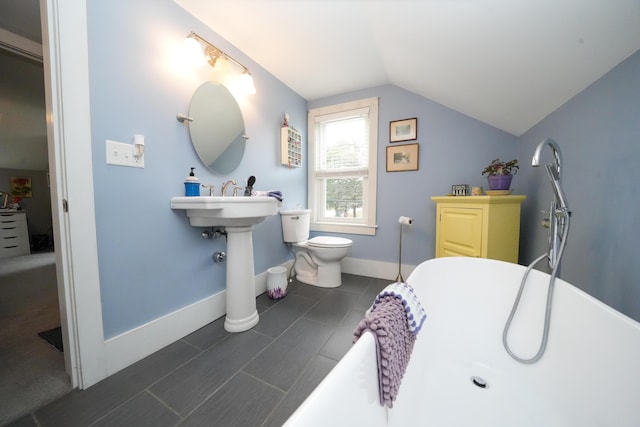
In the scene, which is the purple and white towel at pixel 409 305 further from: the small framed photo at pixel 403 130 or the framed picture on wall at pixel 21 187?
the framed picture on wall at pixel 21 187

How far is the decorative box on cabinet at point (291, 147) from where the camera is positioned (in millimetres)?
2250

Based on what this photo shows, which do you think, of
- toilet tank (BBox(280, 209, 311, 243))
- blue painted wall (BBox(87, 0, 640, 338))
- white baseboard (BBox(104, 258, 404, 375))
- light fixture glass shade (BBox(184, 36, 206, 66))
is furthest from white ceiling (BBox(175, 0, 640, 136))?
white baseboard (BBox(104, 258, 404, 375))

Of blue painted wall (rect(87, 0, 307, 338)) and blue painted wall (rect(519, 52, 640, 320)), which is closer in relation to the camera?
blue painted wall (rect(519, 52, 640, 320))

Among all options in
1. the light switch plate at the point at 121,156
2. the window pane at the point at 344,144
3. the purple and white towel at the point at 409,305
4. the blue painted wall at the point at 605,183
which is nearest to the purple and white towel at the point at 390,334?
the purple and white towel at the point at 409,305

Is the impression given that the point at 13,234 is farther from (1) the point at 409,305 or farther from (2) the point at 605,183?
(2) the point at 605,183

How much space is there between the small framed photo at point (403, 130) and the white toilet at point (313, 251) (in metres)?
1.19

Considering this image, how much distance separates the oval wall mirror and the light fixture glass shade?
0.46 feet

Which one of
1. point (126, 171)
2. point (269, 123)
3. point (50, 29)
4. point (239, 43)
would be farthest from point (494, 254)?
point (50, 29)

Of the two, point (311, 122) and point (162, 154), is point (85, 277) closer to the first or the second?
point (162, 154)

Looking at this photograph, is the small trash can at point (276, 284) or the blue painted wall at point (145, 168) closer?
the blue painted wall at point (145, 168)

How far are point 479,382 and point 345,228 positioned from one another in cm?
173

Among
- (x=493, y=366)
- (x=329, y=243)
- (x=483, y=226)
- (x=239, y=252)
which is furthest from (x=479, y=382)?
(x=239, y=252)

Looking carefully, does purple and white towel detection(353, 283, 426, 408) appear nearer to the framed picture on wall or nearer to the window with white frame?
the window with white frame

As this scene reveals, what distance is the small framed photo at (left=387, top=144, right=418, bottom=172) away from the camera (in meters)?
2.22
